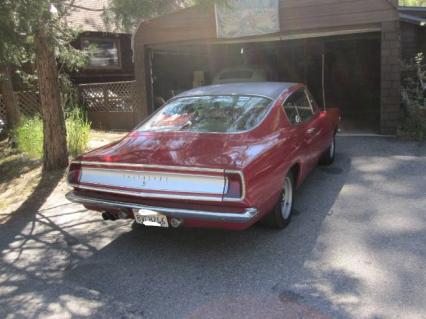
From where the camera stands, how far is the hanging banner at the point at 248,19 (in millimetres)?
9820

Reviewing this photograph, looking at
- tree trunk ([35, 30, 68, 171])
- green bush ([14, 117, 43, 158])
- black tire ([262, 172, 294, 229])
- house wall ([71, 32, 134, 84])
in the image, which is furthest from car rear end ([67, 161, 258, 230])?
house wall ([71, 32, 134, 84])

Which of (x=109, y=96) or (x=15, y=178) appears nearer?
(x=15, y=178)

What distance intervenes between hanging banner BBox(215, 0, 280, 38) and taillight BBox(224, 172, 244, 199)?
6.79m

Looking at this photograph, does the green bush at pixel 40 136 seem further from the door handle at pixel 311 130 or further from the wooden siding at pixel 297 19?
the door handle at pixel 311 130

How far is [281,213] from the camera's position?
4582 millimetres

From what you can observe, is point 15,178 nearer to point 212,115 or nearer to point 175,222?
point 212,115

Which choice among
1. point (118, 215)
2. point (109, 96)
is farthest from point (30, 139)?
point (118, 215)

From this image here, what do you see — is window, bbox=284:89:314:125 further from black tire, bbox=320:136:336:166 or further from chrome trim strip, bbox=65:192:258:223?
chrome trim strip, bbox=65:192:258:223

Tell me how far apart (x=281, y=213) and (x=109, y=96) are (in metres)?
10.7

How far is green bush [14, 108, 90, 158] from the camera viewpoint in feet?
29.2

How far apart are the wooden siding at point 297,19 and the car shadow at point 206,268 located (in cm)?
470

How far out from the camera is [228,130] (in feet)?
15.1

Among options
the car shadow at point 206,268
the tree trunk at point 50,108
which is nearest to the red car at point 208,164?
the car shadow at point 206,268

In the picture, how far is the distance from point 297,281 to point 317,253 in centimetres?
57
